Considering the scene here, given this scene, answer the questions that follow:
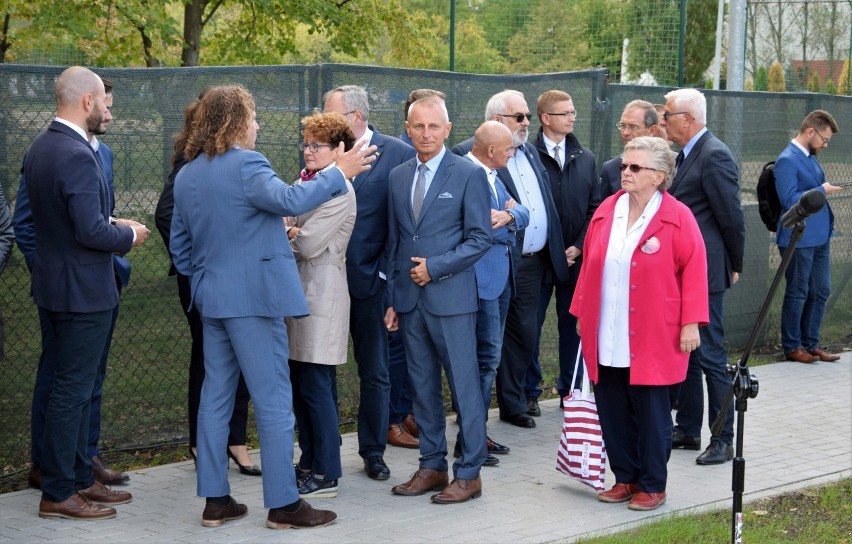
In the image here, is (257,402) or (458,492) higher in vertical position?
(257,402)

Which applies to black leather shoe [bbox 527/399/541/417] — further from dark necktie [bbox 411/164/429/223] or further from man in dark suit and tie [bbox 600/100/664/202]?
dark necktie [bbox 411/164/429/223]

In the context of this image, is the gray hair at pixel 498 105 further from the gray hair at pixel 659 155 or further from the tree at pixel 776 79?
the tree at pixel 776 79

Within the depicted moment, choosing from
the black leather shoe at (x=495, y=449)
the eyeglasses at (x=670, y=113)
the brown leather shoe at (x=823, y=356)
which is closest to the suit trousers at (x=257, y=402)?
the black leather shoe at (x=495, y=449)

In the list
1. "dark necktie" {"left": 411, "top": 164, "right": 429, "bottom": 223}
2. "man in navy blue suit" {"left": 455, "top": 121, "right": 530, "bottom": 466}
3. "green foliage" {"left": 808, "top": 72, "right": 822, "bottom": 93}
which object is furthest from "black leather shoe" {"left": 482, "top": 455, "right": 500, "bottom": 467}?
"green foliage" {"left": 808, "top": 72, "right": 822, "bottom": 93}

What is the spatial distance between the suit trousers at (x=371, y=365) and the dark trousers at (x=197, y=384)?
67 centimetres

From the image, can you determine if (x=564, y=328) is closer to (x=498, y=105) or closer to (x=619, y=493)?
(x=498, y=105)

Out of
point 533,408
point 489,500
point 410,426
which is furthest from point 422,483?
point 533,408

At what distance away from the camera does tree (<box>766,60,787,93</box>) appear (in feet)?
55.9

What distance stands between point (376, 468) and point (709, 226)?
2.52 meters

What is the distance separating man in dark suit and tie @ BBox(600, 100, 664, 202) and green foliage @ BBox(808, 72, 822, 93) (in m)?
9.75

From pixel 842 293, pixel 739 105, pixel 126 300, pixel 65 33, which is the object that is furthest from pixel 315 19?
pixel 126 300

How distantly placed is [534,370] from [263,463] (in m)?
3.12

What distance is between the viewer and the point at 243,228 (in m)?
5.37

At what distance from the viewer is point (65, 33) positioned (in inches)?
498
